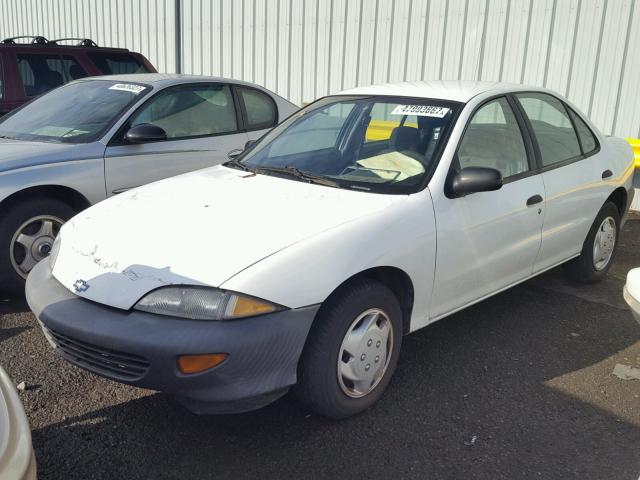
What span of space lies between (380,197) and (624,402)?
5.64 ft

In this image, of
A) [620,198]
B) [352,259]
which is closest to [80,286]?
[352,259]

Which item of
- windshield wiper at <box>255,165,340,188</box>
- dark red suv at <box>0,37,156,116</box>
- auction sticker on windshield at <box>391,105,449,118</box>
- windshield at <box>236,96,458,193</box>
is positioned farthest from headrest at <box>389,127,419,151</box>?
dark red suv at <box>0,37,156,116</box>

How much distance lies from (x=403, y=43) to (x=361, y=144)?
513 centimetres

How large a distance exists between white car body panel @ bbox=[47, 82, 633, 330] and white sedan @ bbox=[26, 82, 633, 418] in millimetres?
10

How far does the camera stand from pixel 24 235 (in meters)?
4.50

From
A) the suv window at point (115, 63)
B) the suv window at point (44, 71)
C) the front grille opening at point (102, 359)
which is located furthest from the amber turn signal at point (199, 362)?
the suv window at point (115, 63)

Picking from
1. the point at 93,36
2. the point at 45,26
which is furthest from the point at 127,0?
the point at 45,26

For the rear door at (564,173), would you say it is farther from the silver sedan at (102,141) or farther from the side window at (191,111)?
the side window at (191,111)

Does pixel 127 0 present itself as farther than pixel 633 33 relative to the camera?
Yes

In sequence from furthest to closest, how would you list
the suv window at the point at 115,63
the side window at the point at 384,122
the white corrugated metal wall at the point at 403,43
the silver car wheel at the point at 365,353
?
the suv window at the point at 115,63 < the white corrugated metal wall at the point at 403,43 < the side window at the point at 384,122 < the silver car wheel at the point at 365,353

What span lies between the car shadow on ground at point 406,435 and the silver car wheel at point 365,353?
0.20 m

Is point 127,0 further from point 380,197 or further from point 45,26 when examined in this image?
point 380,197

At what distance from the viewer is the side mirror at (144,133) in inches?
194

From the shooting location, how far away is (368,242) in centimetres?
306
